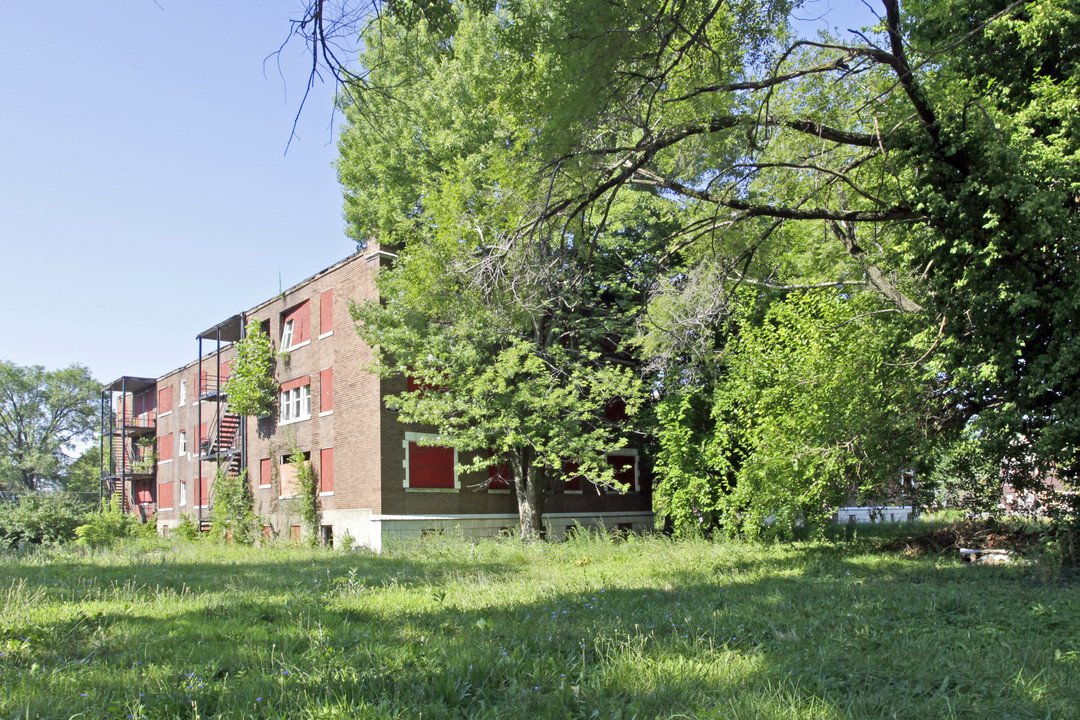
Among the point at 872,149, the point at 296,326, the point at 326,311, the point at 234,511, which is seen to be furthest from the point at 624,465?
the point at 872,149

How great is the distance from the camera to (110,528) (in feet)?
105

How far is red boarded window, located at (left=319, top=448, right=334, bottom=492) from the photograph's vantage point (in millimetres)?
26984

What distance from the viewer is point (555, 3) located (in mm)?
8109

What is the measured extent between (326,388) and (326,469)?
3.00 meters

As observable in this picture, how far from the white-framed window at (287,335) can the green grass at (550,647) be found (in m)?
18.9

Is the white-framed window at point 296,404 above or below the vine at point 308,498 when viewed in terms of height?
above

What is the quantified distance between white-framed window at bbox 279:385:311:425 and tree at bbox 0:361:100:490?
5068cm

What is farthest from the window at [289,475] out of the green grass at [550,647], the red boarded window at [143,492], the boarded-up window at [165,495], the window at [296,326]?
the red boarded window at [143,492]

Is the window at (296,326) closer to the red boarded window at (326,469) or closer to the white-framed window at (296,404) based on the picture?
the white-framed window at (296,404)

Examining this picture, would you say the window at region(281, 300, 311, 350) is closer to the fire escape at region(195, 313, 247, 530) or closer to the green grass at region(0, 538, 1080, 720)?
the fire escape at region(195, 313, 247, 530)

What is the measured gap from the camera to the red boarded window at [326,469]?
26984mm

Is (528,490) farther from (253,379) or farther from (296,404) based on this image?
(253,379)

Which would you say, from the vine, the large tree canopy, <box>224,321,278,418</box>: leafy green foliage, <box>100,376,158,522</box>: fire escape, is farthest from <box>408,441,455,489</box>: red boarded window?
<box>100,376,158,522</box>: fire escape

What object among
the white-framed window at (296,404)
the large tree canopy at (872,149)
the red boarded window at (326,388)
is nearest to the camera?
the large tree canopy at (872,149)
